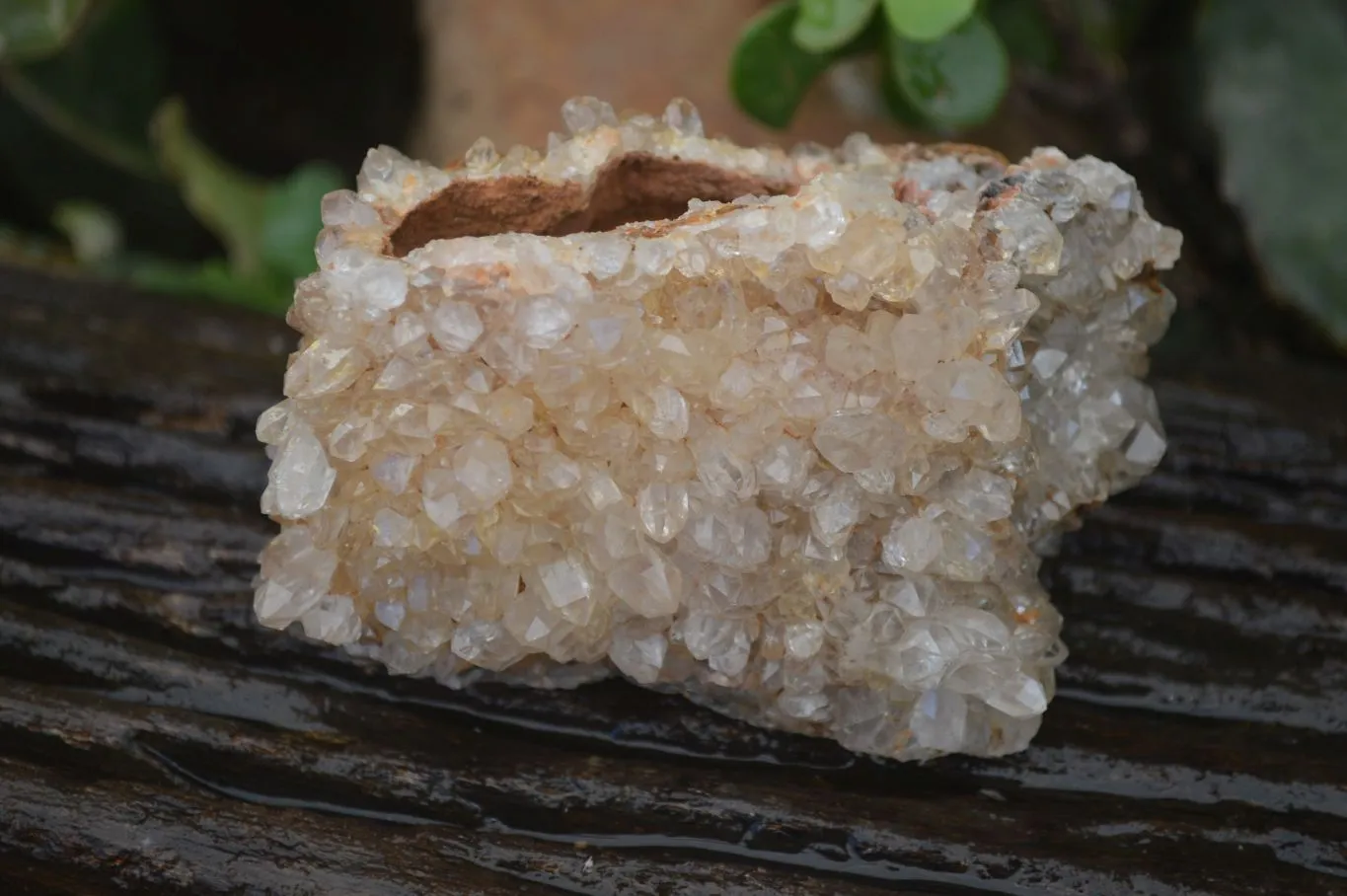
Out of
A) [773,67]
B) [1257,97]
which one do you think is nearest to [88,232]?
[773,67]

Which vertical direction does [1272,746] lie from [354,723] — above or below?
above

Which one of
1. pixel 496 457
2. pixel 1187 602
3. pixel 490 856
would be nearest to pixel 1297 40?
pixel 1187 602

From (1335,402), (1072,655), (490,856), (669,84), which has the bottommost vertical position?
(490,856)

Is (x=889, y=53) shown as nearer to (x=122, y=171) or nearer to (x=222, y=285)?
(x=222, y=285)

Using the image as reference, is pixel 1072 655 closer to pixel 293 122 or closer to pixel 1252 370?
pixel 1252 370

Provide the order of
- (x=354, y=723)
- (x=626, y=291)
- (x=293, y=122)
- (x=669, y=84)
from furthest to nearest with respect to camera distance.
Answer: (x=293, y=122)
(x=669, y=84)
(x=354, y=723)
(x=626, y=291)

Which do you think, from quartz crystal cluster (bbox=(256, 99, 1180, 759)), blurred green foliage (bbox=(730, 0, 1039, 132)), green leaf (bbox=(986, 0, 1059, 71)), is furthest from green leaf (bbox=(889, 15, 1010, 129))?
green leaf (bbox=(986, 0, 1059, 71))

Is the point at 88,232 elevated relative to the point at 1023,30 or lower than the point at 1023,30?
lower

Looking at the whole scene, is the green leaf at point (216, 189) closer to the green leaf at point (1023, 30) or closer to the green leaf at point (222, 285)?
the green leaf at point (222, 285)
